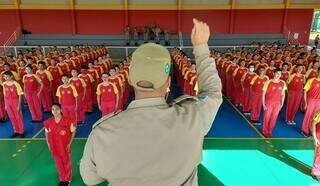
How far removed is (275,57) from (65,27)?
53.3 ft

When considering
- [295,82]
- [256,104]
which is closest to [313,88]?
[295,82]

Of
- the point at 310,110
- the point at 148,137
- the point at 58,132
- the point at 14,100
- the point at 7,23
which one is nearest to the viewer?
the point at 148,137

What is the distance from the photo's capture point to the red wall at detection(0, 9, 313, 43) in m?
22.8

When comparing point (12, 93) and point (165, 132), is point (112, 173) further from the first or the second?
point (12, 93)

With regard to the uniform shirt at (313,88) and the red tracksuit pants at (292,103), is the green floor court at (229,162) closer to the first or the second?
the uniform shirt at (313,88)

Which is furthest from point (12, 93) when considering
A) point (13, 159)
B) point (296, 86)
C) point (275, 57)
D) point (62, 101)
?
point (275, 57)

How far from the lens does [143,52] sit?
137 cm

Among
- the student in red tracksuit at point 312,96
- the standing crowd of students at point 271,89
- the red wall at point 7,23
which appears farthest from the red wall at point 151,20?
the student in red tracksuit at point 312,96

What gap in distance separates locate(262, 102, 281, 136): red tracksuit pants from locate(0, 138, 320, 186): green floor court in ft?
1.12

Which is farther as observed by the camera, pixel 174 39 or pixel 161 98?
pixel 174 39

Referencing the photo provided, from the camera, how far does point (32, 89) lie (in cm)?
891

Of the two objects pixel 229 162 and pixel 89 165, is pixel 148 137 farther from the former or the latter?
pixel 229 162

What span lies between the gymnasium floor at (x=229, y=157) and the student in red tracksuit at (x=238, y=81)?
198 cm

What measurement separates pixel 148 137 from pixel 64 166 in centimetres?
478
